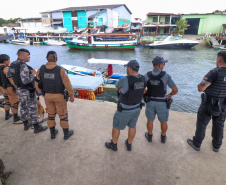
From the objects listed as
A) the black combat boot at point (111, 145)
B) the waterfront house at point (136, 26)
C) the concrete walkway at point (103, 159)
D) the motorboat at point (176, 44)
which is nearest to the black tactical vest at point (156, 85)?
the concrete walkway at point (103, 159)

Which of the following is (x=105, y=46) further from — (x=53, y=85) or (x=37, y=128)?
(x=53, y=85)

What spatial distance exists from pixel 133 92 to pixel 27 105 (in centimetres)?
248

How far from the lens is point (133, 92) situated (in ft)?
8.05

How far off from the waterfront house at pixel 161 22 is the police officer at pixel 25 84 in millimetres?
47281

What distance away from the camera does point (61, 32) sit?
174 feet

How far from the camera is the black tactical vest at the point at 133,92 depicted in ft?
7.90

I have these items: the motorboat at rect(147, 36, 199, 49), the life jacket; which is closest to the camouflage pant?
the life jacket

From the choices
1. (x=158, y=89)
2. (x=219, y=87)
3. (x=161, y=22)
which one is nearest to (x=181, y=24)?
(x=161, y=22)

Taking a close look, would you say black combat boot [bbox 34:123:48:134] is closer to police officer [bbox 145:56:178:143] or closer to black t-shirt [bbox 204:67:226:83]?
police officer [bbox 145:56:178:143]

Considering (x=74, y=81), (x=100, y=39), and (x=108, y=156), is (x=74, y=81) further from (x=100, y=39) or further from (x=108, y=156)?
(x=100, y=39)

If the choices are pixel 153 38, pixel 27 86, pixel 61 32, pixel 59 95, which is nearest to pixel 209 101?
pixel 59 95

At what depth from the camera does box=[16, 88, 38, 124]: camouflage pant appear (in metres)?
3.22

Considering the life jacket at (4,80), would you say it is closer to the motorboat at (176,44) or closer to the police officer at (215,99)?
the police officer at (215,99)

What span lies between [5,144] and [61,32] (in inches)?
2262
